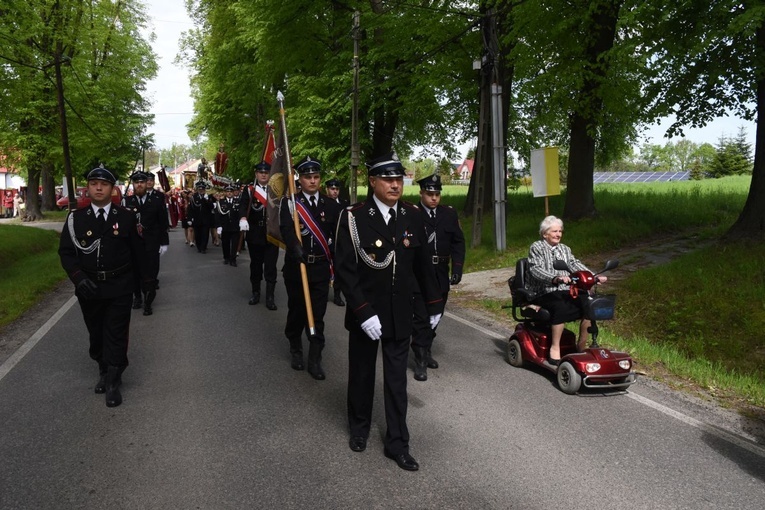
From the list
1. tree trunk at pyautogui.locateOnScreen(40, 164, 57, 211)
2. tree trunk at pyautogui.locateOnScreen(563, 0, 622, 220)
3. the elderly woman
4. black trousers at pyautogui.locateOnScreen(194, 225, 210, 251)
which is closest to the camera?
the elderly woman

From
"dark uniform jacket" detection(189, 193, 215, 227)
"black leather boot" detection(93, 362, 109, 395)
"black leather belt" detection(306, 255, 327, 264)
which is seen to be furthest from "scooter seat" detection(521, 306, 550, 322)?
"dark uniform jacket" detection(189, 193, 215, 227)

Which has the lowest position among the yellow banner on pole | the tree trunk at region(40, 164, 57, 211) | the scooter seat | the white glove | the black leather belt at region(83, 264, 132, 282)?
the scooter seat

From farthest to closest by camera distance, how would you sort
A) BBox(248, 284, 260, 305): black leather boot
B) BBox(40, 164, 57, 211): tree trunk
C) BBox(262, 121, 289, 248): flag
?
BBox(40, 164, 57, 211): tree trunk, BBox(248, 284, 260, 305): black leather boot, BBox(262, 121, 289, 248): flag

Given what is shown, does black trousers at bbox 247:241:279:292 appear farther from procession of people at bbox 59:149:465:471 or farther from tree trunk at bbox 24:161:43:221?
tree trunk at bbox 24:161:43:221

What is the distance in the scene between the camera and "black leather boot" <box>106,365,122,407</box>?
514 centimetres

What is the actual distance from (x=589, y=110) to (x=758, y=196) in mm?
5715

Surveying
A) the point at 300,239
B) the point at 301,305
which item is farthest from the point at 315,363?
the point at 300,239

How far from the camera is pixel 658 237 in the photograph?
15.3 meters

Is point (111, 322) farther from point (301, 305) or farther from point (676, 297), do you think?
point (676, 297)

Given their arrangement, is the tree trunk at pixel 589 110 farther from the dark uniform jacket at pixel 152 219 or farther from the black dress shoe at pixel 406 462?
the black dress shoe at pixel 406 462

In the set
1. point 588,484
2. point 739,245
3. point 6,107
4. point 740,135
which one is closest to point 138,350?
point 588,484

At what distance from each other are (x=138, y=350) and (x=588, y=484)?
5.32 metres

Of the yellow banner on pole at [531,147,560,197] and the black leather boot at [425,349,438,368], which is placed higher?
the yellow banner on pole at [531,147,560,197]

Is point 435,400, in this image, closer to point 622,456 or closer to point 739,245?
point 622,456
